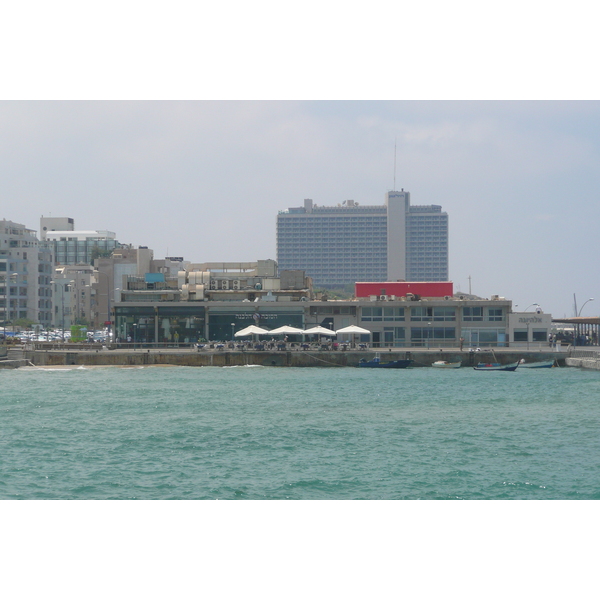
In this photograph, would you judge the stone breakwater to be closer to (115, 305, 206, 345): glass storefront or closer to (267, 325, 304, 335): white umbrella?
(267, 325, 304, 335): white umbrella

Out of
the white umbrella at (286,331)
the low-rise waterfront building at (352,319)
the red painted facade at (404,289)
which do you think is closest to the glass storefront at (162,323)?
the low-rise waterfront building at (352,319)

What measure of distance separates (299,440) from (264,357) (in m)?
43.3

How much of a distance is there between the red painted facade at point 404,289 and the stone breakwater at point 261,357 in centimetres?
1478

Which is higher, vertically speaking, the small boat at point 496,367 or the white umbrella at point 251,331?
the white umbrella at point 251,331

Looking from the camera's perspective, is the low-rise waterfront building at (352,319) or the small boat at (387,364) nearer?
the small boat at (387,364)

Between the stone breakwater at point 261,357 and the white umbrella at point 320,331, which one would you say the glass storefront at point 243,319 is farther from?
the stone breakwater at point 261,357

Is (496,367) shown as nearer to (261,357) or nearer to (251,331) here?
(261,357)

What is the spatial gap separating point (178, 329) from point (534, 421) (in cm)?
5495

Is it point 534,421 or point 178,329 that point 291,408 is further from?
point 178,329

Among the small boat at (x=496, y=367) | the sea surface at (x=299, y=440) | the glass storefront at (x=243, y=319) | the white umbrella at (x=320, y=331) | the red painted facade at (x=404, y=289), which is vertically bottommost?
the sea surface at (x=299, y=440)

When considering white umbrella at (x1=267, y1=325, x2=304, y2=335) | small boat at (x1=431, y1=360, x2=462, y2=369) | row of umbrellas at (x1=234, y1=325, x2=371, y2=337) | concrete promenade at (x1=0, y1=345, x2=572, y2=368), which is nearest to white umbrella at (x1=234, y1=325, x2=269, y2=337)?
row of umbrellas at (x1=234, y1=325, x2=371, y2=337)

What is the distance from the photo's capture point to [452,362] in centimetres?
7725

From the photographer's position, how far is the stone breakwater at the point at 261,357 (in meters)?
77.1

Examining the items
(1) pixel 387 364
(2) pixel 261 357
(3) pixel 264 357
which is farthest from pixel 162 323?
(1) pixel 387 364
